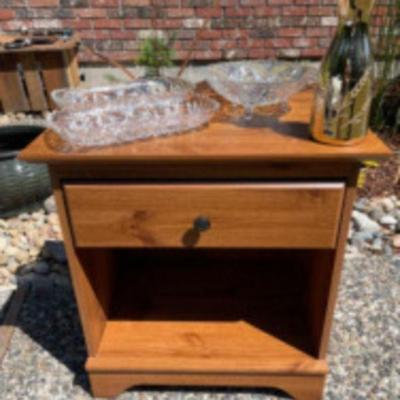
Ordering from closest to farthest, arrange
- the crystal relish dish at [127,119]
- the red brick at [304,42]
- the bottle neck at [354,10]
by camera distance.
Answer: the bottle neck at [354,10] → the crystal relish dish at [127,119] → the red brick at [304,42]

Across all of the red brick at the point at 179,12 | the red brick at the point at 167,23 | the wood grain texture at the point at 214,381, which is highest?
the red brick at the point at 179,12

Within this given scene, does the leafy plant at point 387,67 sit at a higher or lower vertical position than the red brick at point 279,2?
lower

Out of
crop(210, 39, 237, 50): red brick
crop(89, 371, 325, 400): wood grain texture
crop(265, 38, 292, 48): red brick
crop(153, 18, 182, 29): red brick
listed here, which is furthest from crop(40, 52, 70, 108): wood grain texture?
crop(89, 371, 325, 400): wood grain texture

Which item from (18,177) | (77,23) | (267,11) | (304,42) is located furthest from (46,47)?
(304,42)

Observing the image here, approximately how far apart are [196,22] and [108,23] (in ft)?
2.02

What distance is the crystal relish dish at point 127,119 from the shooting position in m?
0.89

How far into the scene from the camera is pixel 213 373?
3.92 ft

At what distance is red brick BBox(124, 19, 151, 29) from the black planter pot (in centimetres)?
118

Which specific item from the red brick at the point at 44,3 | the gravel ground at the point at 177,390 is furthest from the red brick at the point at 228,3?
the gravel ground at the point at 177,390

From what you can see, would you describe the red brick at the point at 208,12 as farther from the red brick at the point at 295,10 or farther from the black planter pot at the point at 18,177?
the black planter pot at the point at 18,177

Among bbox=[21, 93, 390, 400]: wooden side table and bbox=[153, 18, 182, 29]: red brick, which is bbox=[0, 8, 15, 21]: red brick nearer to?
bbox=[153, 18, 182, 29]: red brick

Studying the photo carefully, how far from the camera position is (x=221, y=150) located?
2.77 feet

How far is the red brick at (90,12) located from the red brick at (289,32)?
1.23 meters

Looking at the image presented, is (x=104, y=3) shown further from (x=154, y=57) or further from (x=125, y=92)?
(x=125, y=92)
